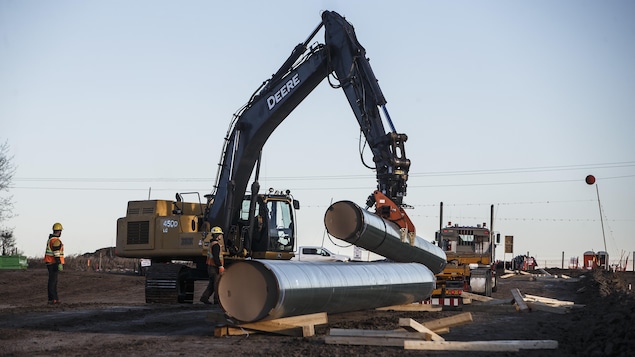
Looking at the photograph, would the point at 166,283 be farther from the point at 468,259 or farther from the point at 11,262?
the point at 11,262

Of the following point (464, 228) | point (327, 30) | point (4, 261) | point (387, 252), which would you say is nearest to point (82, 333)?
point (387, 252)

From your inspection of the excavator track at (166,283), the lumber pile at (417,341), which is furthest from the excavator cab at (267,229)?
the lumber pile at (417,341)

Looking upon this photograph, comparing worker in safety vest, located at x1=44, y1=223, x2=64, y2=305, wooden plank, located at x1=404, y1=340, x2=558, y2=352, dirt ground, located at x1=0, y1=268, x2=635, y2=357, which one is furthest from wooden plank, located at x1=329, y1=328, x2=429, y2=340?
worker in safety vest, located at x1=44, y1=223, x2=64, y2=305

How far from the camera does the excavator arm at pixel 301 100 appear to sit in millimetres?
18745

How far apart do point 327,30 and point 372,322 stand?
805 centimetres

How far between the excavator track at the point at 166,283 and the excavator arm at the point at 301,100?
1594 millimetres

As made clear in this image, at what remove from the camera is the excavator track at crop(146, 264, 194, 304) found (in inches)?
873

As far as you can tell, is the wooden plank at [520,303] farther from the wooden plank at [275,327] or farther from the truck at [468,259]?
the wooden plank at [275,327]

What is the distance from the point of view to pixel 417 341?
12.3 meters

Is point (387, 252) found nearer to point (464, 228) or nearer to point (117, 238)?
point (117, 238)

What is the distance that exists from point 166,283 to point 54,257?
2.97 metres

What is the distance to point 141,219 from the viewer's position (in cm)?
2264

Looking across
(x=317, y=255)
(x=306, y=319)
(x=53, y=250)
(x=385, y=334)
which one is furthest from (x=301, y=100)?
(x=317, y=255)

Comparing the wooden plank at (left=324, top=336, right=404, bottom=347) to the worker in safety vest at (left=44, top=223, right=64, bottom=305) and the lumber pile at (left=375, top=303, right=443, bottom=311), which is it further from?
the worker in safety vest at (left=44, top=223, right=64, bottom=305)
